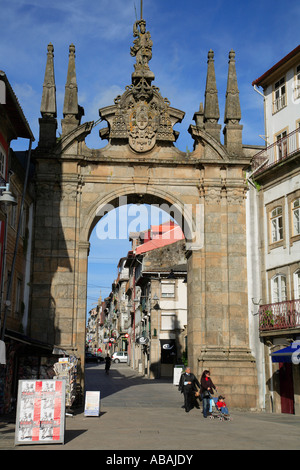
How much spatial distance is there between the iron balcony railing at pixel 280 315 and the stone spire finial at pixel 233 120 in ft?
21.5

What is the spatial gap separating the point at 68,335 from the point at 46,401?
981cm

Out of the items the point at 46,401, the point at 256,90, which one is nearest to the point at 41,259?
the point at 46,401

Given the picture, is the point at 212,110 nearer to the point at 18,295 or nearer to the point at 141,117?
the point at 141,117

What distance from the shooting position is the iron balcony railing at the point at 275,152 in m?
23.6

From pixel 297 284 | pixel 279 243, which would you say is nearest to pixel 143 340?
pixel 279 243

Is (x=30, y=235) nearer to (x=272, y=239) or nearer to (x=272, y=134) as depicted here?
(x=272, y=239)

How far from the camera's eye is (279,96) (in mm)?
26188

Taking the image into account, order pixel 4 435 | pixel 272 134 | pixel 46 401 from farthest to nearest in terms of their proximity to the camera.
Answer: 1. pixel 272 134
2. pixel 4 435
3. pixel 46 401

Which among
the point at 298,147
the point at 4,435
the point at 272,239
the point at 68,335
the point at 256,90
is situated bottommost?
the point at 4,435

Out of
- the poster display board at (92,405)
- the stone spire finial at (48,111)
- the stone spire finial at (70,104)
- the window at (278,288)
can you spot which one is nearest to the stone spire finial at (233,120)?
the window at (278,288)

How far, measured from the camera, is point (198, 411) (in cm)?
2131

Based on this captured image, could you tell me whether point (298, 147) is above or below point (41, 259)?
above

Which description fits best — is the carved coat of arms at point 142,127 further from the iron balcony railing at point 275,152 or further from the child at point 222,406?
the child at point 222,406

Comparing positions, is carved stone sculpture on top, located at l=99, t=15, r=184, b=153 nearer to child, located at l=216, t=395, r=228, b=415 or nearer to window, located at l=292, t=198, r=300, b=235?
window, located at l=292, t=198, r=300, b=235
